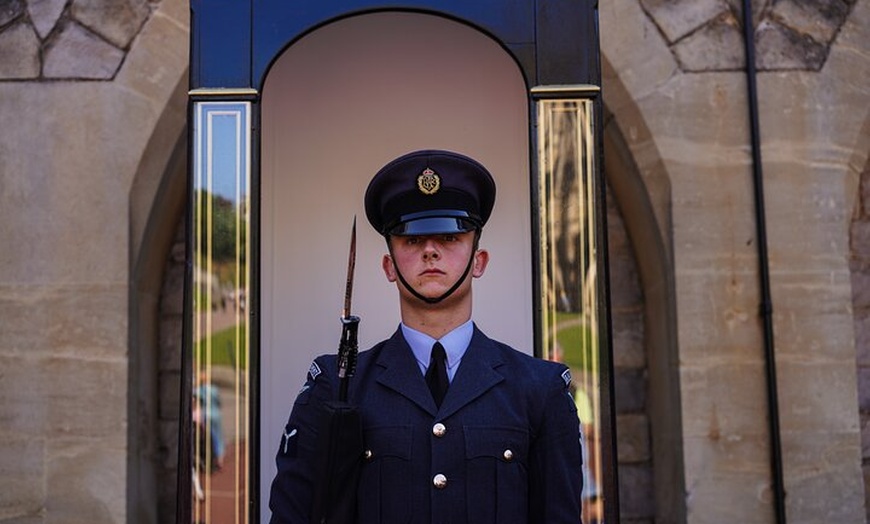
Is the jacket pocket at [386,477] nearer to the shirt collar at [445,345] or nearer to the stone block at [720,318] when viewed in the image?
the shirt collar at [445,345]

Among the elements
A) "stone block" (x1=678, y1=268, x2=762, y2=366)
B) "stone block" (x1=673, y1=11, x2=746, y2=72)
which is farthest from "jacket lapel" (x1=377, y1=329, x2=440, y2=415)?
"stone block" (x1=673, y1=11, x2=746, y2=72)

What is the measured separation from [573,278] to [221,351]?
932 mm

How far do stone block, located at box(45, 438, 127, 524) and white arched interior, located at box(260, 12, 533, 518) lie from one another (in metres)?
0.74

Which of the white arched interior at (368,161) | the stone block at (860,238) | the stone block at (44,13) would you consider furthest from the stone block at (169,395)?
the stone block at (860,238)

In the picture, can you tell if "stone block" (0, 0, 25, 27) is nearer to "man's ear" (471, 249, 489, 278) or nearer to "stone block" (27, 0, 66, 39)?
"stone block" (27, 0, 66, 39)

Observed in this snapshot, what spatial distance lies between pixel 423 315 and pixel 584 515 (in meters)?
0.83

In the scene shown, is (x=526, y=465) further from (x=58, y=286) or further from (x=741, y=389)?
(x=58, y=286)

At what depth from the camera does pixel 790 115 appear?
12.8ft

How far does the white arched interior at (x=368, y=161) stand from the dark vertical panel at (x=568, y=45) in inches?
22.2

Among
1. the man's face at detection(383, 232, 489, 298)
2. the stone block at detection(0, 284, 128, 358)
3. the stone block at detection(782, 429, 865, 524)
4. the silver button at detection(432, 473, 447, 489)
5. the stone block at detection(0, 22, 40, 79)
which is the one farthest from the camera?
the stone block at detection(0, 22, 40, 79)

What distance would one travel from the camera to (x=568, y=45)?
2.80 meters

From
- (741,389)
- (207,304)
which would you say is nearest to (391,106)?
(207,304)

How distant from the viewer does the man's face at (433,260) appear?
2174mm

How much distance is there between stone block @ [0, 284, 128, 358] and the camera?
383 cm
